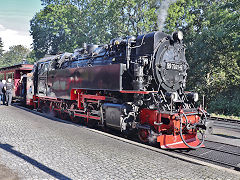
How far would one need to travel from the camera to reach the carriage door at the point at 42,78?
35.9 ft

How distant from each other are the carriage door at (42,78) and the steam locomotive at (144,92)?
3.11 m

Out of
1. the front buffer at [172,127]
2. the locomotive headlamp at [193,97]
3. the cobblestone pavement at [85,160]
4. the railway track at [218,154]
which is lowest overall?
the railway track at [218,154]

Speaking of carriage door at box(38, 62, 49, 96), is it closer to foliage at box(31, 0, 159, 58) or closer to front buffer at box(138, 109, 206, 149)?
front buffer at box(138, 109, 206, 149)

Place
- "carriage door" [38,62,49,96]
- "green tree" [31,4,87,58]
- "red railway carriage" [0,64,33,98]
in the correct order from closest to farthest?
1. "carriage door" [38,62,49,96]
2. "red railway carriage" [0,64,33,98]
3. "green tree" [31,4,87,58]

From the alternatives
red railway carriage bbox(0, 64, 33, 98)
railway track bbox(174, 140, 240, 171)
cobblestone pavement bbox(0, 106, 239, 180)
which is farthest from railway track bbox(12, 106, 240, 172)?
red railway carriage bbox(0, 64, 33, 98)

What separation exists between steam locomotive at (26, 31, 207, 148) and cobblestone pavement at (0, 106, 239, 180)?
836 millimetres

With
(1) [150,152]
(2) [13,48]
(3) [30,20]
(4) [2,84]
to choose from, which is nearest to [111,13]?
(4) [2,84]

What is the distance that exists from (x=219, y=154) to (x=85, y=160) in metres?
3.53

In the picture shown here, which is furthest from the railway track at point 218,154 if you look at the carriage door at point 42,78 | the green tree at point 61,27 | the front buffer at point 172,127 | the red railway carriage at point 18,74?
the green tree at point 61,27

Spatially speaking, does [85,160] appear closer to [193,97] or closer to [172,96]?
[172,96]

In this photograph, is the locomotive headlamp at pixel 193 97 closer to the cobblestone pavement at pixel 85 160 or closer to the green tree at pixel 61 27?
the cobblestone pavement at pixel 85 160

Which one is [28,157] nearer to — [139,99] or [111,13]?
[139,99]

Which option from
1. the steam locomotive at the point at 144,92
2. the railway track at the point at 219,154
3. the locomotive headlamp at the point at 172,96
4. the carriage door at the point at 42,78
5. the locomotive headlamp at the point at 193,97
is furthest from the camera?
the carriage door at the point at 42,78

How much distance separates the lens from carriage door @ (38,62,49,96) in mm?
10930
